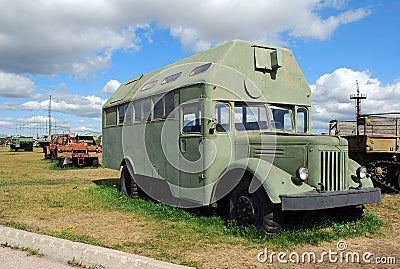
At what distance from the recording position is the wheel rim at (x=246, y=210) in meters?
6.58

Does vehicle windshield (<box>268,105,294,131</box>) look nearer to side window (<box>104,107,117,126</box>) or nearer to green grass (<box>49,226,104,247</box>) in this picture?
green grass (<box>49,226,104,247</box>)

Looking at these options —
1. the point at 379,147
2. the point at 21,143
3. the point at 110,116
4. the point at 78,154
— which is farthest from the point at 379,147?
the point at 21,143

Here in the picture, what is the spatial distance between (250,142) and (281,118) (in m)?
1.14

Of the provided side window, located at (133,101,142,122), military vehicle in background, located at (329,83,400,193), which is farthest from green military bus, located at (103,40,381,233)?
military vehicle in background, located at (329,83,400,193)

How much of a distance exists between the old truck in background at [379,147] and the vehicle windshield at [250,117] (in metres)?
5.53

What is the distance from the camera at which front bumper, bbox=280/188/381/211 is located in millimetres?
5965

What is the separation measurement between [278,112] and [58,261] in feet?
15.4

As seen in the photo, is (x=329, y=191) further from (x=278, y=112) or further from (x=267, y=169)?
(x=278, y=112)

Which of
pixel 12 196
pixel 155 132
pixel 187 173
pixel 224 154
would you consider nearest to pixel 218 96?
pixel 224 154

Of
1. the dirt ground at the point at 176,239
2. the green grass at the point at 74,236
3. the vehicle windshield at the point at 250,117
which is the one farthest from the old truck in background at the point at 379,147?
the green grass at the point at 74,236

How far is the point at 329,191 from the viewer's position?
6477 millimetres

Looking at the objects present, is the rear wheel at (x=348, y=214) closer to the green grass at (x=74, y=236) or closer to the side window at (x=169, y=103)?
the side window at (x=169, y=103)

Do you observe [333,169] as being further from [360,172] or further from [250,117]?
[250,117]

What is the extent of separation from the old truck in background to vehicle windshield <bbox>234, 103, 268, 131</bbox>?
5.53 meters
